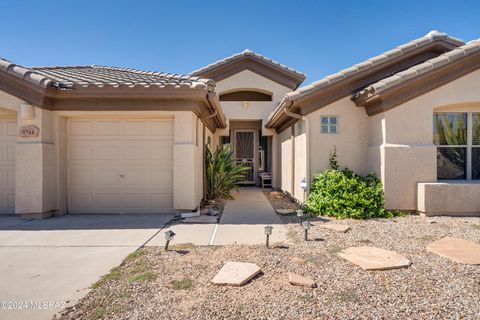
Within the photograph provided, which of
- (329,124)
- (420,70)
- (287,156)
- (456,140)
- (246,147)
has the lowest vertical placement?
(287,156)

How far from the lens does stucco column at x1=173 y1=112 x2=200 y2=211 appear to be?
7152mm

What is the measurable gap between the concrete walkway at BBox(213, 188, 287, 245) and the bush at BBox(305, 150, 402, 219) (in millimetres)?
1272

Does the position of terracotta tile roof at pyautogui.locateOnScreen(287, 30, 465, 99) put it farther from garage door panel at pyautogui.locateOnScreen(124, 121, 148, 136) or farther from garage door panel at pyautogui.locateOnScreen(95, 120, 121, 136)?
garage door panel at pyautogui.locateOnScreen(95, 120, 121, 136)

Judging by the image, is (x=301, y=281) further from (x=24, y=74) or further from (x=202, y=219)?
(x=24, y=74)

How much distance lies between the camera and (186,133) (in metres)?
7.21

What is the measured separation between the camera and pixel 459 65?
708cm

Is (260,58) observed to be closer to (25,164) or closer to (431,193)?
(431,193)

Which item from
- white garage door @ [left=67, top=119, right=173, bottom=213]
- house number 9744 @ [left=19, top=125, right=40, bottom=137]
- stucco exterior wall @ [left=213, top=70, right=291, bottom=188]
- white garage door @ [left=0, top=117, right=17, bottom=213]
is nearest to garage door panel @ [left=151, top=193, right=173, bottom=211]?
white garage door @ [left=67, top=119, right=173, bottom=213]

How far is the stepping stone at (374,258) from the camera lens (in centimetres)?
380

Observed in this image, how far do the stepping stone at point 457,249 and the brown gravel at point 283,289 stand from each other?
18 centimetres

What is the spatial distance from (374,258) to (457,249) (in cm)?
156

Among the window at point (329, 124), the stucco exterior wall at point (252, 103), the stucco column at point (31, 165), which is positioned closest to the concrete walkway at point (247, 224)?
the window at point (329, 124)

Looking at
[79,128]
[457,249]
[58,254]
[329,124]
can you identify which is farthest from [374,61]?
[58,254]

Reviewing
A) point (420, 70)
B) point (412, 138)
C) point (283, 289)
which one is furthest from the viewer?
point (412, 138)
